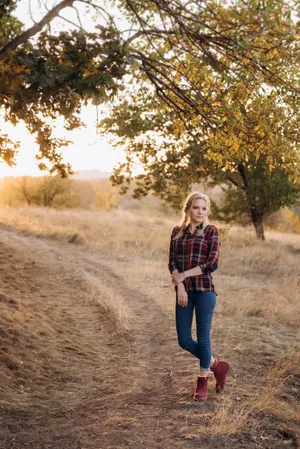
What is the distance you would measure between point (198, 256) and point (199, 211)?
49 cm

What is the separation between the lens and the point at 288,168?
690cm

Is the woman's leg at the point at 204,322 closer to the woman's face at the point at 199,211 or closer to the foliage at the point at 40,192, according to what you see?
the woman's face at the point at 199,211

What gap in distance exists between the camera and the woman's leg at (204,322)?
494 cm

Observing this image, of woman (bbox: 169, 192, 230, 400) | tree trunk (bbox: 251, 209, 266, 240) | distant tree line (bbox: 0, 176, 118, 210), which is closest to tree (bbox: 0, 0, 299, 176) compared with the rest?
woman (bbox: 169, 192, 230, 400)

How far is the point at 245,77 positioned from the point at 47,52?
8.38 feet

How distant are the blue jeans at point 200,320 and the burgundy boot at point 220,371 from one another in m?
0.17

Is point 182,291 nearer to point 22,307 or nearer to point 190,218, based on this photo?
point 190,218

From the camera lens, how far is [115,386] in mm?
5977

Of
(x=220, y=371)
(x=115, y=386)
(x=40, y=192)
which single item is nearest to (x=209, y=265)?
(x=220, y=371)

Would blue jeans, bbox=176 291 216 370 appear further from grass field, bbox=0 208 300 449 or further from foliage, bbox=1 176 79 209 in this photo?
foliage, bbox=1 176 79 209

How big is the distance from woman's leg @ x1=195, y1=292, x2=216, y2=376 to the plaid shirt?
0.09m

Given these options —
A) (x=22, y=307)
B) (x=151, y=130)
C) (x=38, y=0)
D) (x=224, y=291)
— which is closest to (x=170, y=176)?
(x=151, y=130)

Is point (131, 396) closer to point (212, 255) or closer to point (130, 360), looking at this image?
point (130, 360)

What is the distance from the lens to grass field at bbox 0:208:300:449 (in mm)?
4438
